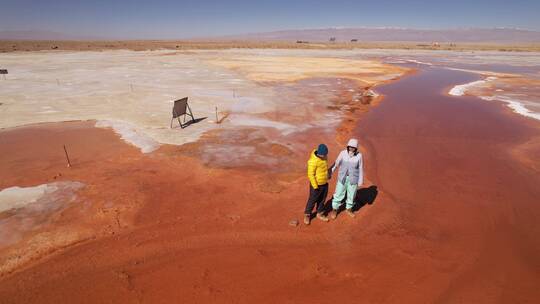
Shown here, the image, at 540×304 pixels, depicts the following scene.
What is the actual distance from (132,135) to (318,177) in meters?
8.01

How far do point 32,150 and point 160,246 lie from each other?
7.14 metres

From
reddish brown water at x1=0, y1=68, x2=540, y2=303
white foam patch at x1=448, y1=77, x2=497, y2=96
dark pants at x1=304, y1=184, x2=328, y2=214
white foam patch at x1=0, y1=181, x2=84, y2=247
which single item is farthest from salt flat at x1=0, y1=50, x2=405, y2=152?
dark pants at x1=304, y1=184, x2=328, y2=214

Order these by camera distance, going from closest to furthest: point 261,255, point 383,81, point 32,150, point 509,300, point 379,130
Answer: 1. point 509,300
2. point 261,255
3. point 32,150
4. point 379,130
5. point 383,81

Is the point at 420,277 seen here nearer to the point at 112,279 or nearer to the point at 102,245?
the point at 112,279

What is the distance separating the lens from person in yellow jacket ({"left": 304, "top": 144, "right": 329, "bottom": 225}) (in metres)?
5.38

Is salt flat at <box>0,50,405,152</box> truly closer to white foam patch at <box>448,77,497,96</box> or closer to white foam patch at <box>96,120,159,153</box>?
white foam patch at <box>96,120,159,153</box>

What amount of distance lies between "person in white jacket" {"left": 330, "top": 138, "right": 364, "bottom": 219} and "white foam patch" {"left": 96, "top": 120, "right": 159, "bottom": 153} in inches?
242

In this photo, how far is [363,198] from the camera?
721 cm

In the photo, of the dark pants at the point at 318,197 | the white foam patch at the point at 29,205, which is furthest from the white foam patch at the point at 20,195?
the dark pants at the point at 318,197

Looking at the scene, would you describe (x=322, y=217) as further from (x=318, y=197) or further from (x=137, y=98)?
(x=137, y=98)

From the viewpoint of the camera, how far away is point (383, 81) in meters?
26.3

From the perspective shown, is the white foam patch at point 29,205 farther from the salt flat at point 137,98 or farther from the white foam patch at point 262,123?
the white foam patch at point 262,123

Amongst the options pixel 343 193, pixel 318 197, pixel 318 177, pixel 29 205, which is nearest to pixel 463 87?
pixel 343 193

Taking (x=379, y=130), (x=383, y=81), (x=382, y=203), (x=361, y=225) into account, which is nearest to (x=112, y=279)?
(x=361, y=225)
